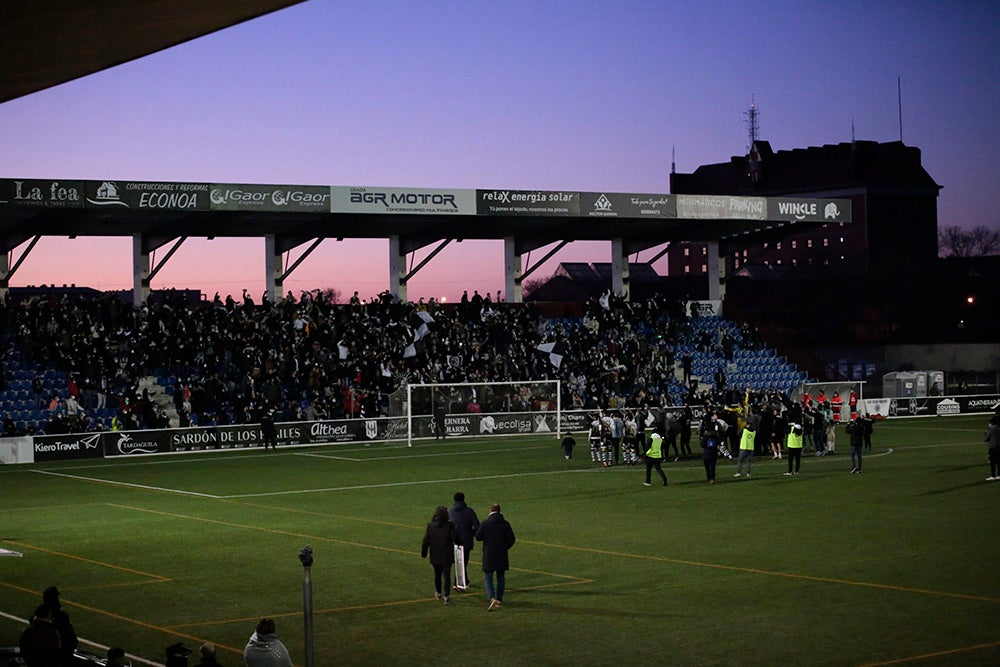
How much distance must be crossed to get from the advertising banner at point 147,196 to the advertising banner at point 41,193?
1.84 feet

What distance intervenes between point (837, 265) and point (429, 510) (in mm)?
115120

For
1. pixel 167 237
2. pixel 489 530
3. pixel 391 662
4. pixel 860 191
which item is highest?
pixel 860 191

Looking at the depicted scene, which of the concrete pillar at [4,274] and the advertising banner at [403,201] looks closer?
the concrete pillar at [4,274]

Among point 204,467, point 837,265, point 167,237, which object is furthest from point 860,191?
point 204,467

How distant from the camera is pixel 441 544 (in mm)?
19766

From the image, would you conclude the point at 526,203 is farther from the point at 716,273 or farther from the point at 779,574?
the point at 779,574

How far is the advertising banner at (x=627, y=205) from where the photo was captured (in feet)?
214

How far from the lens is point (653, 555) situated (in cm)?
2412

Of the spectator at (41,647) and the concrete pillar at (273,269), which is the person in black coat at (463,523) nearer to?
the spectator at (41,647)

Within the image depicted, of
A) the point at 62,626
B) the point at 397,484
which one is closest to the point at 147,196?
the point at 397,484

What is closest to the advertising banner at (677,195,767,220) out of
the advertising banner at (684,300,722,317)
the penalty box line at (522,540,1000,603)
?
the advertising banner at (684,300,722,317)

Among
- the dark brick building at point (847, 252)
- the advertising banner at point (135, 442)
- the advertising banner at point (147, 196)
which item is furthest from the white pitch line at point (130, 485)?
the dark brick building at point (847, 252)

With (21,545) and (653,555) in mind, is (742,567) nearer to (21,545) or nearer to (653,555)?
(653,555)

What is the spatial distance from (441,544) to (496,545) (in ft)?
3.26
